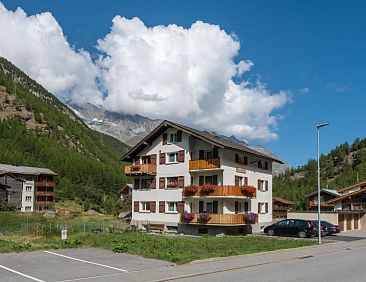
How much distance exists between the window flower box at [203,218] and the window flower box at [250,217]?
379cm

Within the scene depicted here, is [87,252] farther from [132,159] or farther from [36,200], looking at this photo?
[36,200]

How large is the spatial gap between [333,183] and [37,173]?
7467cm

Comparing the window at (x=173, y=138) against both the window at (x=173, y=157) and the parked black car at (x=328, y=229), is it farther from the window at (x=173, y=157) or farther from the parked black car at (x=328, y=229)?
the parked black car at (x=328, y=229)

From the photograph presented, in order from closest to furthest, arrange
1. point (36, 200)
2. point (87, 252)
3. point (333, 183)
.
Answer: point (87, 252)
point (36, 200)
point (333, 183)

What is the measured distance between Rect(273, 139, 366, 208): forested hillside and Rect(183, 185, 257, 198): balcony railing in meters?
58.4

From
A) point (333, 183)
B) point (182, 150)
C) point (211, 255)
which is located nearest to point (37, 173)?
point (182, 150)

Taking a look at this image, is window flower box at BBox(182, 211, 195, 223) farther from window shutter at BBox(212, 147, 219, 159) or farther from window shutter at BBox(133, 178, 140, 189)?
window shutter at BBox(133, 178, 140, 189)

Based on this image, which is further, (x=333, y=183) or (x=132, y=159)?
(x=333, y=183)

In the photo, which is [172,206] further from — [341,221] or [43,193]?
[43,193]

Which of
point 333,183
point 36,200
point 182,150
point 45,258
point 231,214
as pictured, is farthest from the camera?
point 333,183

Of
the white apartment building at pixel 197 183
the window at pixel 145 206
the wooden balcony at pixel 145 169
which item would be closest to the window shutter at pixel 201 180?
the white apartment building at pixel 197 183

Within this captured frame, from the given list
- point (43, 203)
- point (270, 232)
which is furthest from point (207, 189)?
point (43, 203)

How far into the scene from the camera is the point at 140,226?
5262 centimetres

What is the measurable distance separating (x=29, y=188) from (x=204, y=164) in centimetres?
6188
